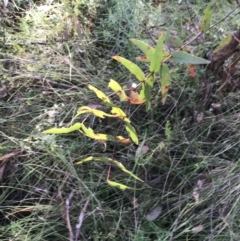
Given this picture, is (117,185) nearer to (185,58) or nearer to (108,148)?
(108,148)

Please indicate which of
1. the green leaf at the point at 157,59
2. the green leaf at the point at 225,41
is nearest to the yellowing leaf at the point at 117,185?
the green leaf at the point at 157,59

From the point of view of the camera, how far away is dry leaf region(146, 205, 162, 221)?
130 cm

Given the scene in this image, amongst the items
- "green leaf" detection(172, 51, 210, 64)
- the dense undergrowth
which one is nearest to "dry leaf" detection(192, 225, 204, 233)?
the dense undergrowth

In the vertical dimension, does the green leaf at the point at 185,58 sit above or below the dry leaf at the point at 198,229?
above

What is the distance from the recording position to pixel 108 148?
1.42 metres

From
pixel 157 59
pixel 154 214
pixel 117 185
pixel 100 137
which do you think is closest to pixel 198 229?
pixel 154 214

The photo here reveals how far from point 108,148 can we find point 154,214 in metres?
0.23

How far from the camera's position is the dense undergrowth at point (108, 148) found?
1295 mm

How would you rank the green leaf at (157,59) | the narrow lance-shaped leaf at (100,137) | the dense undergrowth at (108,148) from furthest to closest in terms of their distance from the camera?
the dense undergrowth at (108,148)
the narrow lance-shaped leaf at (100,137)
the green leaf at (157,59)

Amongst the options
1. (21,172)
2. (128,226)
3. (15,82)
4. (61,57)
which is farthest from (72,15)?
(128,226)

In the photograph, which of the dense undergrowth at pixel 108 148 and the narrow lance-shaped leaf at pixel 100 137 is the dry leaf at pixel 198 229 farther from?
the narrow lance-shaped leaf at pixel 100 137

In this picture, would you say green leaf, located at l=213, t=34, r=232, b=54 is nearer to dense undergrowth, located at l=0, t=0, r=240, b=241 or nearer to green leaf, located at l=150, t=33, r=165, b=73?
dense undergrowth, located at l=0, t=0, r=240, b=241

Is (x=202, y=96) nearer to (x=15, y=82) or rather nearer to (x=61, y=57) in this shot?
(x=61, y=57)

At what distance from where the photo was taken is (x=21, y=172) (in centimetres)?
140
